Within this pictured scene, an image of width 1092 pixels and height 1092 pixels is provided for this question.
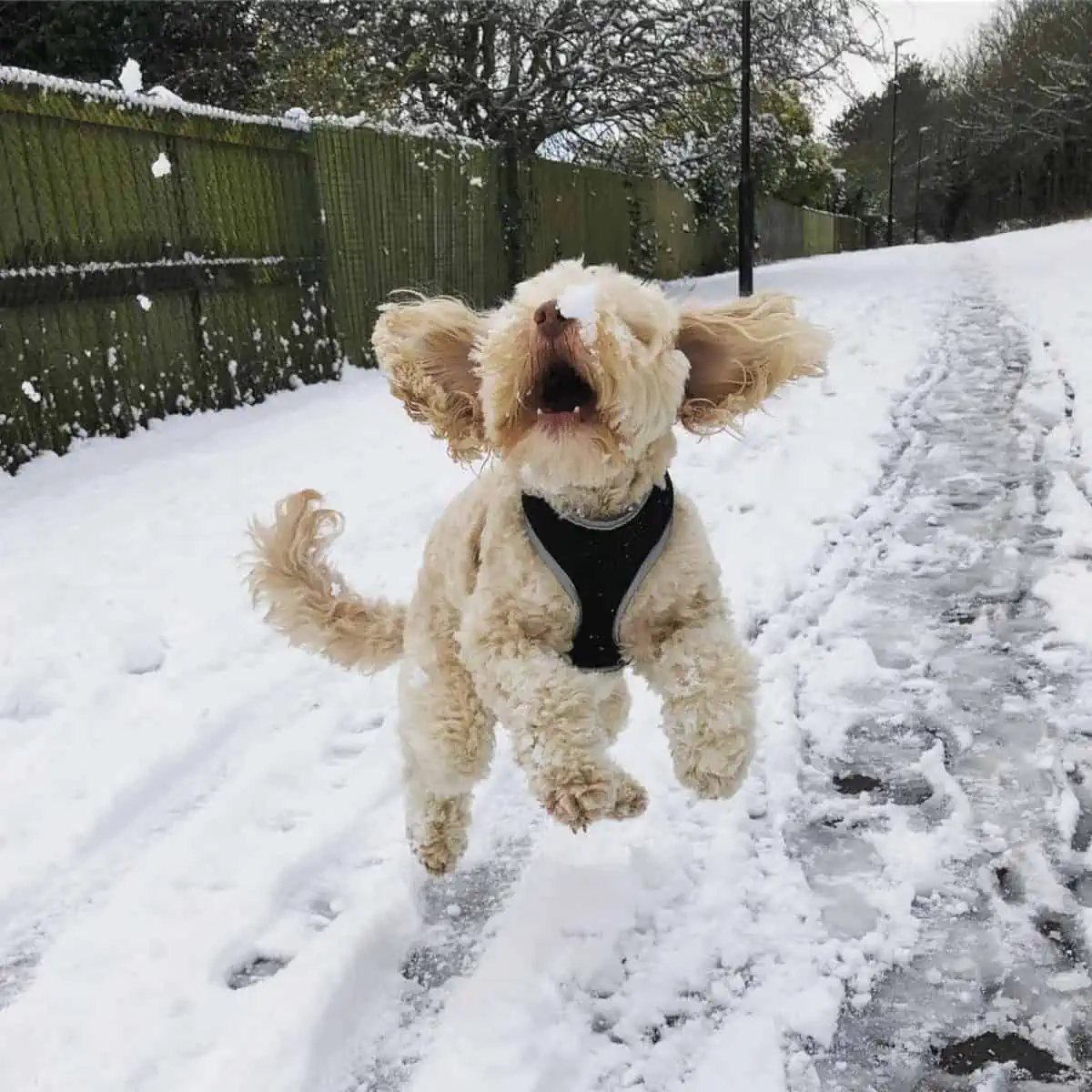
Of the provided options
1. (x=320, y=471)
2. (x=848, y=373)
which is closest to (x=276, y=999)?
(x=320, y=471)

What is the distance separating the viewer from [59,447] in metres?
7.24

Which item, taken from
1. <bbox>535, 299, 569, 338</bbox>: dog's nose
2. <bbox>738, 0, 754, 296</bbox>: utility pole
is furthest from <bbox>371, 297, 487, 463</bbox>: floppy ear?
<bbox>738, 0, 754, 296</bbox>: utility pole

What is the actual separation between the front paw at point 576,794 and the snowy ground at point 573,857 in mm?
422

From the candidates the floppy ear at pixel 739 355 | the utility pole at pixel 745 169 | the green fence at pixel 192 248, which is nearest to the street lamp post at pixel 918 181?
the utility pole at pixel 745 169

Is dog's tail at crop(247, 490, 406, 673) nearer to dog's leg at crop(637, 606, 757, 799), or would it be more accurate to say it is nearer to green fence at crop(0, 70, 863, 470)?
dog's leg at crop(637, 606, 757, 799)

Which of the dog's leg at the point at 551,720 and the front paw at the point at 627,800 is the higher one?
the dog's leg at the point at 551,720

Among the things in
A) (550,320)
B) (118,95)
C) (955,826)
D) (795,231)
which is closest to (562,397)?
(550,320)

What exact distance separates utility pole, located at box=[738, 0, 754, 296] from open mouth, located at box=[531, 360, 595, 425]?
43.2ft

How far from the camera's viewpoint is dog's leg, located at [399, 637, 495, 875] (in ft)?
9.59

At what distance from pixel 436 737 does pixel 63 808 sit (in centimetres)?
124

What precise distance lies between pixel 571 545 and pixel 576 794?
0.64m

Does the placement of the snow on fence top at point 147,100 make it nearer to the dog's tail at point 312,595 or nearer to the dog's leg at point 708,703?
the dog's tail at point 312,595

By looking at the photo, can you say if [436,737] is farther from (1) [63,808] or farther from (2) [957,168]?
(2) [957,168]

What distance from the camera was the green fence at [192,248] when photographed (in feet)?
23.1
